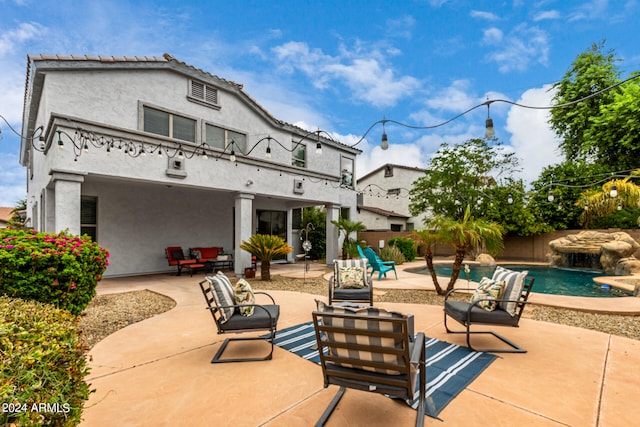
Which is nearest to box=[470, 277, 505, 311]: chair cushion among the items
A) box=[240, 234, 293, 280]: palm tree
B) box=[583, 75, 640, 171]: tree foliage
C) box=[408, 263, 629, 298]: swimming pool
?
box=[408, 263, 629, 298]: swimming pool

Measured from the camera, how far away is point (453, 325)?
503cm

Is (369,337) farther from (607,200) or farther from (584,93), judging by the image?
(584,93)

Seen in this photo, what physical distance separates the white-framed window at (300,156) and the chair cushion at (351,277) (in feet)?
28.6

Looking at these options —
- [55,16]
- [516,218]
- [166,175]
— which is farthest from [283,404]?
[516,218]

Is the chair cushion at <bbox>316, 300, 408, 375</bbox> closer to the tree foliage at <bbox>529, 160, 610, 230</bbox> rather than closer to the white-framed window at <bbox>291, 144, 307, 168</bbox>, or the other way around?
the white-framed window at <bbox>291, 144, 307, 168</bbox>

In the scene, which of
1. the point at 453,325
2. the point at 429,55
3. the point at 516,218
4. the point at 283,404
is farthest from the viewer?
the point at 516,218

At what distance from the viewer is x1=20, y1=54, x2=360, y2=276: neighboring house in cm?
748

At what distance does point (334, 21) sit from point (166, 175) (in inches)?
313

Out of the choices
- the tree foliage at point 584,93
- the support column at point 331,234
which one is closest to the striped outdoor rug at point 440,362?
the support column at point 331,234

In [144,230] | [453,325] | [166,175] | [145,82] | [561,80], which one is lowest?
[453,325]

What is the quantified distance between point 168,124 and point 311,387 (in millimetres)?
9590

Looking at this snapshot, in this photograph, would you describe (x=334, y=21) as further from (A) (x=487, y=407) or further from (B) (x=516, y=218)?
(B) (x=516, y=218)

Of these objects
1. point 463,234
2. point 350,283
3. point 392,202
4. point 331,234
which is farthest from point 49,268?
point 392,202

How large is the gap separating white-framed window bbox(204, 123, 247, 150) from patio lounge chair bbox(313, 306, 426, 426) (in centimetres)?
947
